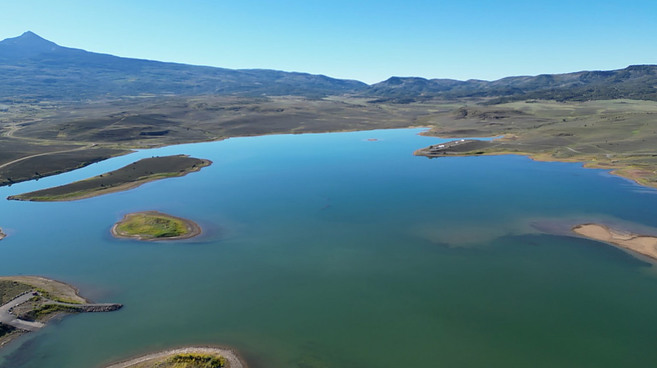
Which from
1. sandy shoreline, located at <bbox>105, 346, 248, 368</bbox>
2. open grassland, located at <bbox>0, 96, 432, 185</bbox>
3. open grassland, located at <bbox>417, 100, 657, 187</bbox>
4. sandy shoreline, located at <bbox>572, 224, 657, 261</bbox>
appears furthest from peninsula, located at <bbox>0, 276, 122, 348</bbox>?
open grassland, located at <bbox>417, 100, 657, 187</bbox>

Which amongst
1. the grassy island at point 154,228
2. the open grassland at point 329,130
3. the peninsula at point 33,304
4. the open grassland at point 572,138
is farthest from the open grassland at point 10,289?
the open grassland at point 572,138

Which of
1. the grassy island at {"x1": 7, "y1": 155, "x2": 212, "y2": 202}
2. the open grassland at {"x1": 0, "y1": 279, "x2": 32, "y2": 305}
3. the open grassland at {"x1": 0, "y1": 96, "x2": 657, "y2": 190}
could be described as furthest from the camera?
the open grassland at {"x1": 0, "y1": 96, "x2": 657, "y2": 190}

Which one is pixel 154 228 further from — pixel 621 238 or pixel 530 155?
pixel 530 155

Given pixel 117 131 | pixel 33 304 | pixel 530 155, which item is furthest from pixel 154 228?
pixel 117 131

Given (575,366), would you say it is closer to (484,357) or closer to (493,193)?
(484,357)

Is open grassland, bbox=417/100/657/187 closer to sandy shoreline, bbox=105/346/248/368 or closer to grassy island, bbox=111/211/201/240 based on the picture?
grassy island, bbox=111/211/201/240

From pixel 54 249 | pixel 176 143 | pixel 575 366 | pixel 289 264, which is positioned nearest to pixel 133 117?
pixel 176 143
